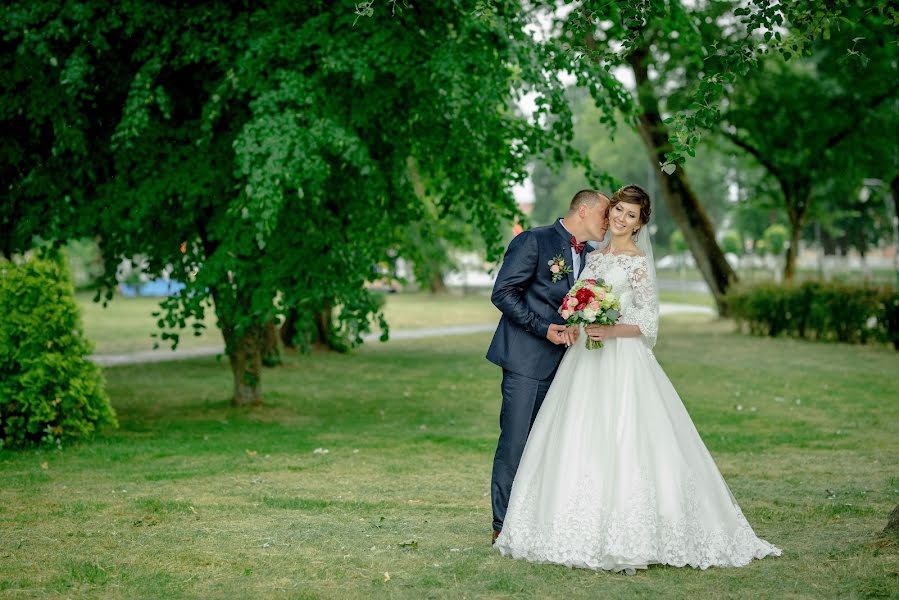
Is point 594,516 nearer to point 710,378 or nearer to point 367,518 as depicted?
point 367,518

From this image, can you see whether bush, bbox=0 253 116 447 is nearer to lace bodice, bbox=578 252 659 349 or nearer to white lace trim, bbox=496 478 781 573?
white lace trim, bbox=496 478 781 573

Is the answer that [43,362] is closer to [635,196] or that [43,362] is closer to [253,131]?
[253,131]

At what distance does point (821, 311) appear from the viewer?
85.1 feet

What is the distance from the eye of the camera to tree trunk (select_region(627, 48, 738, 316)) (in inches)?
1160

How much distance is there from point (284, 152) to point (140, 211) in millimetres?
2002

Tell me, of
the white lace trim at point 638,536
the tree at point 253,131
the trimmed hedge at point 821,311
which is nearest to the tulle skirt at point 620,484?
the white lace trim at point 638,536

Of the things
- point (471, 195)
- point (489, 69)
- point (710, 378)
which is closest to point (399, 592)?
point (489, 69)

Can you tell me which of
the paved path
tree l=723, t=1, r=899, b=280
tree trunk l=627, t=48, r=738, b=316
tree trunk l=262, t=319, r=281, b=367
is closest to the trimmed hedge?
tree trunk l=627, t=48, r=738, b=316

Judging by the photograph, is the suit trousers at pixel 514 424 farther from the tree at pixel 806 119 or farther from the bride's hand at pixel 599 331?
the tree at pixel 806 119

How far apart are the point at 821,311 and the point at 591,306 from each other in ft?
69.6

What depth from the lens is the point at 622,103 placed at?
12.1 meters

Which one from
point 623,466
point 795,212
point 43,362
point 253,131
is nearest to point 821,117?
point 795,212

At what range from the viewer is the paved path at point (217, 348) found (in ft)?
74.3

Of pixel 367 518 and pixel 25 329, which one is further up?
pixel 25 329
